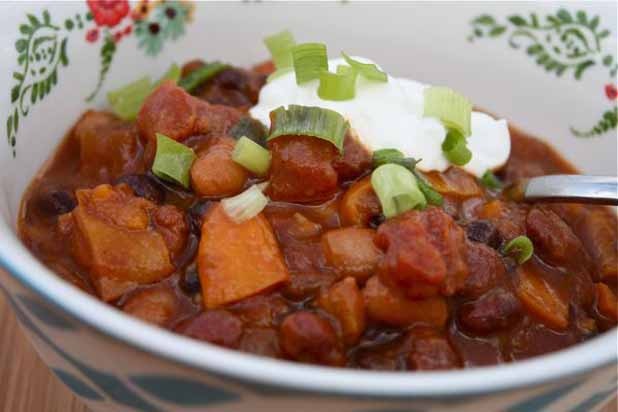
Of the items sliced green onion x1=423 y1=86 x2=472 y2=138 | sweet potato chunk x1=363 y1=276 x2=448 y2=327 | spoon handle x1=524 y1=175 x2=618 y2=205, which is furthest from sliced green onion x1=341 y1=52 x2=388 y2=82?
sweet potato chunk x1=363 y1=276 x2=448 y2=327

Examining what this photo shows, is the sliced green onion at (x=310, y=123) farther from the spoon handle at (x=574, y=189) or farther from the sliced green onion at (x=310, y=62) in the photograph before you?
the spoon handle at (x=574, y=189)

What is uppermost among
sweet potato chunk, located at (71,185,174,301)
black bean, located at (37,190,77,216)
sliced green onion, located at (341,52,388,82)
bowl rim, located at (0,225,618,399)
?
sliced green onion, located at (341,52,388,82)

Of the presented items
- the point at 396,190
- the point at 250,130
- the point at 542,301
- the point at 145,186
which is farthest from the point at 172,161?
the point at 542,301

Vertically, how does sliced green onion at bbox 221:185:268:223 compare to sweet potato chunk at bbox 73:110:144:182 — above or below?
above

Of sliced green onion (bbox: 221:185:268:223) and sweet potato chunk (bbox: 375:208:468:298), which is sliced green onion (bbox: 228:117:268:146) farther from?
sweet potato chunk (bbox: 375:208:468:298)

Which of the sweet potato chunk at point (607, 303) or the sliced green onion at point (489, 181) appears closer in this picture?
the sweet potato chunk at point (607, 303)

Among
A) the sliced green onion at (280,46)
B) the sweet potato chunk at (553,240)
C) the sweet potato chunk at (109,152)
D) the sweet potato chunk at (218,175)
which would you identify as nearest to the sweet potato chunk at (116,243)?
the sweet potato chunk at (218,175)

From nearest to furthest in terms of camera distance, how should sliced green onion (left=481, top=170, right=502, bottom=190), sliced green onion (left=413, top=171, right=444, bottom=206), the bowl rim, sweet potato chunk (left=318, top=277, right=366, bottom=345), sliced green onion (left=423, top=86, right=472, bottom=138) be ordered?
the bowl rim
sweet potato chunk (left=318, top=277, right=366, bottom=345)
sliced green onion (left=413, top=171, right=444, bottom=206)
sliced green onion (left=423, top=86, right=472, bottom=138)
sliced green onion (left=481, top=170, right=502, bottom=190)
